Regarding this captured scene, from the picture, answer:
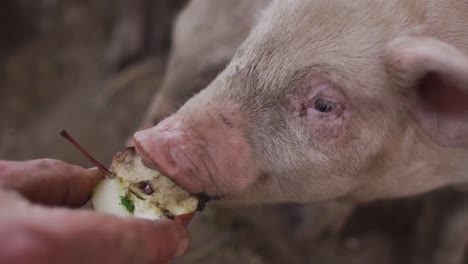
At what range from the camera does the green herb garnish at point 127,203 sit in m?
1.21

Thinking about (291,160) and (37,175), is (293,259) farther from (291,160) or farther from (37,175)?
(37,175)

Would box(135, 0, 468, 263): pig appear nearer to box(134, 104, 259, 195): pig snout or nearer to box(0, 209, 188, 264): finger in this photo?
box(134, 104, 259, 195): pig snout

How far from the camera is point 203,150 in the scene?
1382 mm

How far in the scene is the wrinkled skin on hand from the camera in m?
0.81

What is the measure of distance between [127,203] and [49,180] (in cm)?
18

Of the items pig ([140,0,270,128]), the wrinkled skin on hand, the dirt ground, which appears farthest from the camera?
the dirt ground

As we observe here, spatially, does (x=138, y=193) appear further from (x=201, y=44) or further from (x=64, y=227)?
(x=201, y=44)

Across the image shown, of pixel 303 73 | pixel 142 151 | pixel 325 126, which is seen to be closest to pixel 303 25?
pixel 303 73

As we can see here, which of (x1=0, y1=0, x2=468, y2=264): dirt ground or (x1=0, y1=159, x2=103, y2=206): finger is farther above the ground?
(x1=0, y1=0, x2=468, y2=264): dirt ground

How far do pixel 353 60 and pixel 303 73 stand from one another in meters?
0.12

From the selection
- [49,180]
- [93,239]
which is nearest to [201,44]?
[49,180]

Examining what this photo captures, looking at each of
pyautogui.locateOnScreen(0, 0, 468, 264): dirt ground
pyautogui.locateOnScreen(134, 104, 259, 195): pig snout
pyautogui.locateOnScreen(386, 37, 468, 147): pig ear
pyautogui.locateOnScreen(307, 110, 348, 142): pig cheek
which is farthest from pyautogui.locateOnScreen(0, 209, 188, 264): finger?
pyautogui.locateOnScreen(0, 0, 468, 264): dirt ground

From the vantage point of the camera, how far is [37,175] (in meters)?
1.08

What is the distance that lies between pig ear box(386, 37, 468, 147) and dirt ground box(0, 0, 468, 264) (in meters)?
0.82
